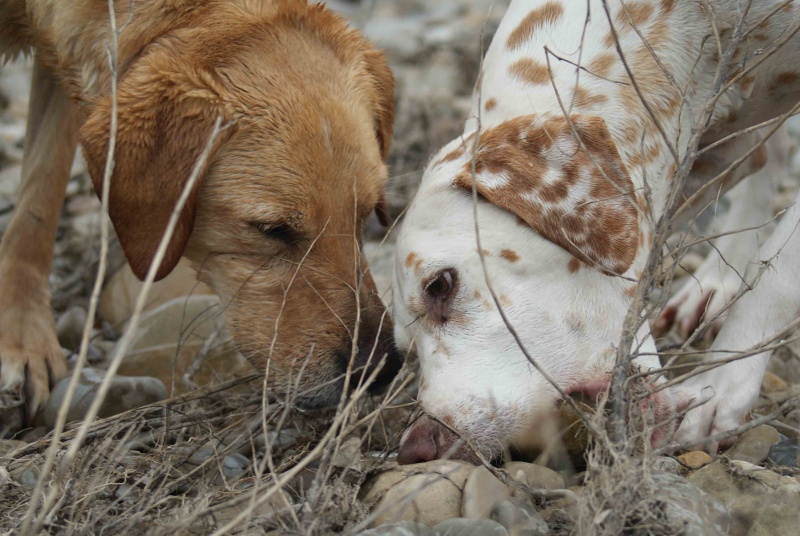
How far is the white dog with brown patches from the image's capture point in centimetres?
292

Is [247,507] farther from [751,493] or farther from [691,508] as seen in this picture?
[751,493]

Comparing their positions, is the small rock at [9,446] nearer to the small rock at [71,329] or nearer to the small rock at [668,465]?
the small rock at [71,329]

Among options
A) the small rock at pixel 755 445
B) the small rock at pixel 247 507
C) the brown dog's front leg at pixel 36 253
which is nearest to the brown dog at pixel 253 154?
the brown dog's front leg at pixel 36 253

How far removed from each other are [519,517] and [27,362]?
2260 millimetres

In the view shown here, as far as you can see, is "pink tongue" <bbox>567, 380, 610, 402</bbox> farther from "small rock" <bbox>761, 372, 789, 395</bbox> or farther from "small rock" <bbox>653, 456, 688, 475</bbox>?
"small rock" <bbox>761, 372, 789, 395</bbox>

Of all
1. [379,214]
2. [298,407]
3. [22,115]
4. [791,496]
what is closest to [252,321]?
[298,407]

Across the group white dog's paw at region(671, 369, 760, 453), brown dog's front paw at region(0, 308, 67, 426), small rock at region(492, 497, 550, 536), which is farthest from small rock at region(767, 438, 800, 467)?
brown dog's front paw at region(0, 308, 67, 426)

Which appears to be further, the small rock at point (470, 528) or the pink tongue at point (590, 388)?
the pink tongue at point (590, 388)

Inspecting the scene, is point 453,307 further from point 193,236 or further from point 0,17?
point 0,17

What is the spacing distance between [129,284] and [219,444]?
5.34 ft

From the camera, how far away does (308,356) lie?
321 centimetres

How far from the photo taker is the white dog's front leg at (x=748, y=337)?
3.10m

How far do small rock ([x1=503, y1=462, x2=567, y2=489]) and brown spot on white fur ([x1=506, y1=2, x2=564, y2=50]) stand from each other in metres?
1.60

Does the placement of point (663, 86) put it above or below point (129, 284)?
above
